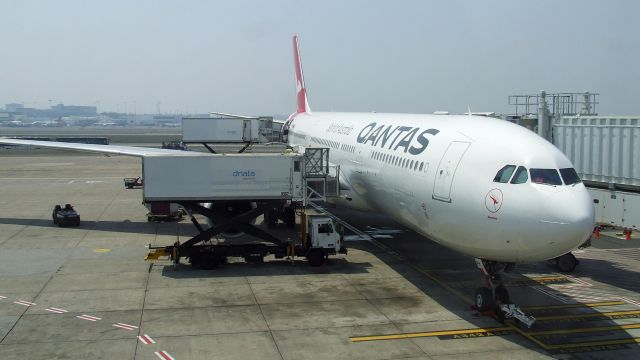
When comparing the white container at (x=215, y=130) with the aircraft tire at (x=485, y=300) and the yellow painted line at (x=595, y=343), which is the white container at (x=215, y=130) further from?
the yellow painted line at (x=595, y=343)

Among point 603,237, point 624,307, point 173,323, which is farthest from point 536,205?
point 603,237

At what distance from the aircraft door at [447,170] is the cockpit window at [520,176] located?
180 centimetres

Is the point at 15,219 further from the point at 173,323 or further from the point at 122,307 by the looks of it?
the point at 173,323

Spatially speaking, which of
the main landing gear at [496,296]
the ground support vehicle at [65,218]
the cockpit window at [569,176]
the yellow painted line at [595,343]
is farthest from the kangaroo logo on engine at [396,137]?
the ground support vehicle at [65,218]

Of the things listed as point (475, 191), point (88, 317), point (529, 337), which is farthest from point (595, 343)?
point (88, 317)

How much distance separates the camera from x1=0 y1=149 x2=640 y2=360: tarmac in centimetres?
1340

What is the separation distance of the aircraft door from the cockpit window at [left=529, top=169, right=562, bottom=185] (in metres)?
2.14

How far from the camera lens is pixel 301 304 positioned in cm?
1647

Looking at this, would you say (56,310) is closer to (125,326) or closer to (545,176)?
(125,326)

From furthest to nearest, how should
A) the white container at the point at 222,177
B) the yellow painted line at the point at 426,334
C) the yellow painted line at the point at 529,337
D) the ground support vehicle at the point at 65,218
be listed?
the ground support vehicle at the point at 65,218, the white container at the point at 222,177, the yellow painted line at the point at 426,334, the yellow painted line at the point at 529,337

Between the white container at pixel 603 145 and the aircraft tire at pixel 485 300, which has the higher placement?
the white container at pixel 603 145

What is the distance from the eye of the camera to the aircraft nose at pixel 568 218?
12.3 metres

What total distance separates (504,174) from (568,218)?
1852 millimetres

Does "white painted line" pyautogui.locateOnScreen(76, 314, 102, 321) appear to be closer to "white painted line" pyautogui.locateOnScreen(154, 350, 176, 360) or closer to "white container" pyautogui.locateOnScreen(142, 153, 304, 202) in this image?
"white painted line" pyautogui.locateOnScreen(154, 350, 176, 360)
